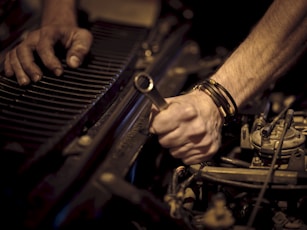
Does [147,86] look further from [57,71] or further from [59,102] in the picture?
[57,71]

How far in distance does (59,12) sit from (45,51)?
36 centimetres

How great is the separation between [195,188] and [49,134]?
46cm

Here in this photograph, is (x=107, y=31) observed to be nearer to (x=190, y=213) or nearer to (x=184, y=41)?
(x=184, y=41)

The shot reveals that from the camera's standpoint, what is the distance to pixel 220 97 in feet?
3.96

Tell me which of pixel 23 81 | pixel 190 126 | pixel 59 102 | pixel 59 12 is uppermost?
pixel 59 12

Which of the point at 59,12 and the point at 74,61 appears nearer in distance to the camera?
the point at 74,61

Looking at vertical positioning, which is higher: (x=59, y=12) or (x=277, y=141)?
(x=59, y=12)

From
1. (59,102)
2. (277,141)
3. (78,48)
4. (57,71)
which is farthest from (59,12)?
(277,141)

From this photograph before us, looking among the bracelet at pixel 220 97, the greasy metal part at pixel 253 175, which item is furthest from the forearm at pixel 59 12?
the greasy metal part at pixel 253 175

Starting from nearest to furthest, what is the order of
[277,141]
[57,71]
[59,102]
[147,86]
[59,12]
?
[147,86] → [277,141] → [59,102] → [57,71] → [59,12]

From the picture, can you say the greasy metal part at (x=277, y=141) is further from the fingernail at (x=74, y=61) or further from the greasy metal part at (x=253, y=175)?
the fingernail at (x=74, y=61)

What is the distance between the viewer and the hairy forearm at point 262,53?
122cm

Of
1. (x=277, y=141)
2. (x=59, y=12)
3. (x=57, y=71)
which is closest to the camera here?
(x=277, y=141)

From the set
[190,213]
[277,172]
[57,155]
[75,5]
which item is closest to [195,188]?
[190,213]
